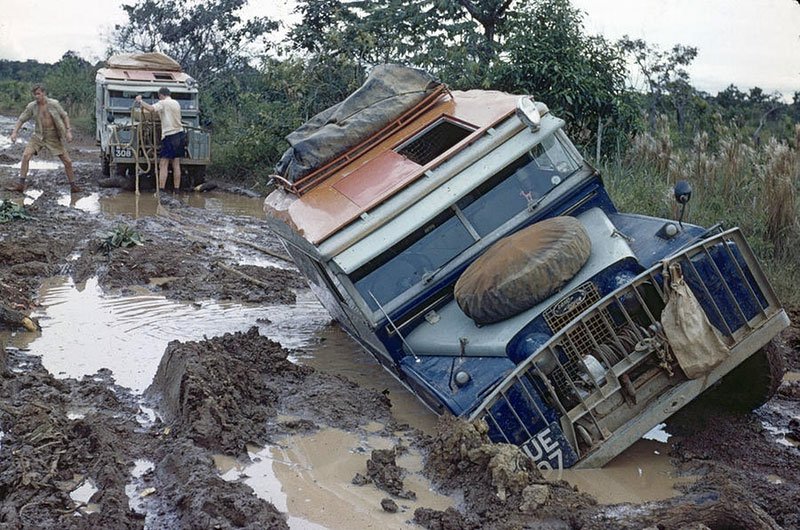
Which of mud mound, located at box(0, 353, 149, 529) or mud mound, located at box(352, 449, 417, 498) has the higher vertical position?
mud mound, located at box(0, 353, 149, 529)

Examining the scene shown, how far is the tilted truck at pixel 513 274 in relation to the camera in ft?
17.3

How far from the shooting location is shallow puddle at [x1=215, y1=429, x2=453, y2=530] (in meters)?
5.00

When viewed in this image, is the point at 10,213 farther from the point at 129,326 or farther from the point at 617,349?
the point at 617,349

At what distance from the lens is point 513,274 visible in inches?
226

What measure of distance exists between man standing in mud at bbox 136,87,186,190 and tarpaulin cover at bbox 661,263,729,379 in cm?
1251

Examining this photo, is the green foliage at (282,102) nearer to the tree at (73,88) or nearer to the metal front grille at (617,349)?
the metal front grille at (617,349)

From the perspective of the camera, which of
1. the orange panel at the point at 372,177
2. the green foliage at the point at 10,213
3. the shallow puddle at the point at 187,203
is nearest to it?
the orange panel at the point at 372,177

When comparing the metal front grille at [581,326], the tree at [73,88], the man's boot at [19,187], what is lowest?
the metal front grille at [581,326]

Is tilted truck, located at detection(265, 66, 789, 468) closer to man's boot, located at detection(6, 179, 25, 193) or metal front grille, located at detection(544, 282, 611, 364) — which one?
metal front grille, located at detection(544, 282, 611, 364)

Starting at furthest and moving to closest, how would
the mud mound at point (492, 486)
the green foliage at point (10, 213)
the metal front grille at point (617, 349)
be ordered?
the green foliage at point (10, 213)
the metal front grille at point (617, 349)
the mud mound at point (492, 486)

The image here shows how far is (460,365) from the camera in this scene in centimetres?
583

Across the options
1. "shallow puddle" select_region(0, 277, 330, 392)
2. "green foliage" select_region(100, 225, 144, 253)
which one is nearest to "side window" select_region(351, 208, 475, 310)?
"shallow puddle" select_region(0, 277, 330, 392)

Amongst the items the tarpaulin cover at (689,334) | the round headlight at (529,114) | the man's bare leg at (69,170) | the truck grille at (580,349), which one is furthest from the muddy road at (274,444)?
the man's bare leg at (69,170)

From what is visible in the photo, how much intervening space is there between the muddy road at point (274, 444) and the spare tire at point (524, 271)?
2.54 feet
